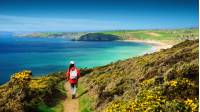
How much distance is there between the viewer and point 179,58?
86.6 ft

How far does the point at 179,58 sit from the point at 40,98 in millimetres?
10867

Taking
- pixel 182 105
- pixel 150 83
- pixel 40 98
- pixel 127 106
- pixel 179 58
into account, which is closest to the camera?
pixel 182 105

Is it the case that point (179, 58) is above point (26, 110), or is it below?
above

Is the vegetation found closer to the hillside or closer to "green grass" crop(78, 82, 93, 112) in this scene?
the hillside

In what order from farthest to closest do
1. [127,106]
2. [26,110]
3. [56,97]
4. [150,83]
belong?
1. [56,97]
2. [26,110]
3. [150,83]
4. [127,106]

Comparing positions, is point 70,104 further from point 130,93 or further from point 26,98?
point 130,93

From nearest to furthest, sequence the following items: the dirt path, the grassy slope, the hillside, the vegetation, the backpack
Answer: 1. the grassy slope
2. the hillside
3. the vegetation
4. the dirt path
5. the backpack

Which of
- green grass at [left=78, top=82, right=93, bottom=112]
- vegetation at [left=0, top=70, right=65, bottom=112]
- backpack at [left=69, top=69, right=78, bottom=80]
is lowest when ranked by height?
green grass at [left=78, top=82, right=93, bottom=112]

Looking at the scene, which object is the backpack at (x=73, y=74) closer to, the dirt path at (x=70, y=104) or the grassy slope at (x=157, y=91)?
the dirt path at (x=70, y=104)

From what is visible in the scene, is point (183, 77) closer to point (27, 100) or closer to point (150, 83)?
point (150, 83)

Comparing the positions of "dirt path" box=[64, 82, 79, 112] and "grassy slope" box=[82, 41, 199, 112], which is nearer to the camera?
"grassy slope" box=[82, 41, 199, 112]

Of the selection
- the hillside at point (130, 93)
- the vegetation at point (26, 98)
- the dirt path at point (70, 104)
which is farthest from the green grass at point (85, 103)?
the vegetation at point (26, 98)

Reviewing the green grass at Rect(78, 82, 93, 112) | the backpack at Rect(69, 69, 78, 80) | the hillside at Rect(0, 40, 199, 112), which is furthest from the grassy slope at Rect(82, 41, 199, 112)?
the backpack at Rect(69, 69, 78, 80)

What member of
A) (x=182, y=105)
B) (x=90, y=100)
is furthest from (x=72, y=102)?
(x=182, y=105)
